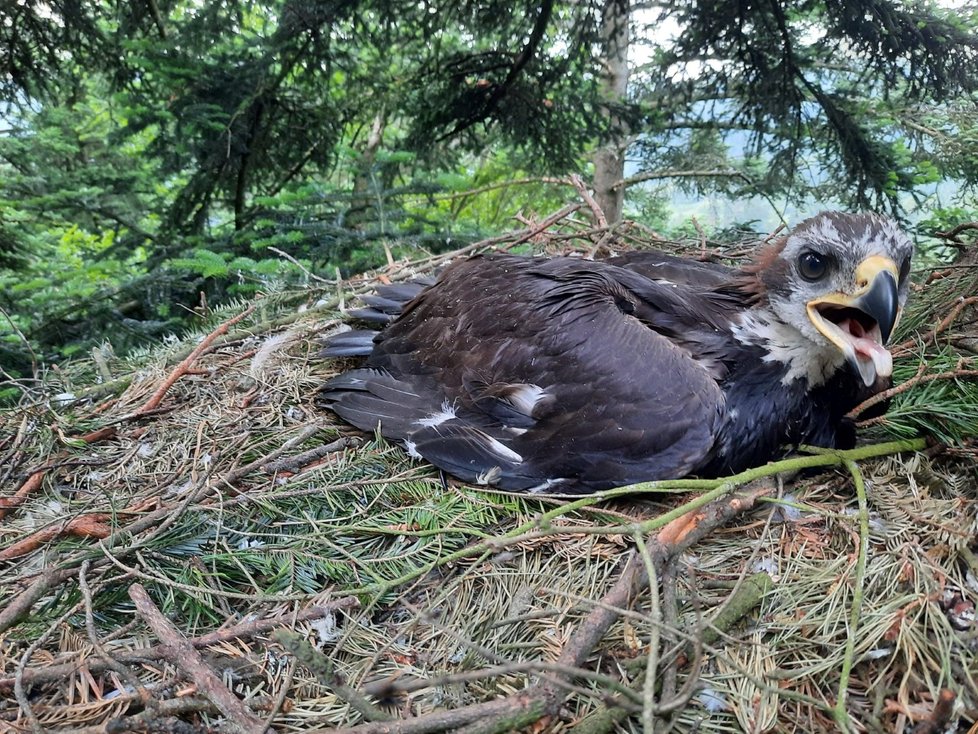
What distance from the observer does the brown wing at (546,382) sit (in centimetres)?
221

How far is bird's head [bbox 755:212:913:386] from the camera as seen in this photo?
2004 millimetres

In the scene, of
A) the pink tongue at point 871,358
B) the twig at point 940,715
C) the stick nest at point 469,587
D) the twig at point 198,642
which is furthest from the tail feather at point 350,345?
the twig at point 940,715

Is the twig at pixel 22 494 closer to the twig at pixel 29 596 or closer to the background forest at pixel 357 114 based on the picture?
the twig at pixel 29 596

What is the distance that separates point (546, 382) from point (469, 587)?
85cm

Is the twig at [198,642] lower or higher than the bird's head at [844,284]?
lower

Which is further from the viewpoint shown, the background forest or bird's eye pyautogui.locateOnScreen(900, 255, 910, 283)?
the background forest

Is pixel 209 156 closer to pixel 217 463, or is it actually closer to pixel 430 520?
pixel 217 463

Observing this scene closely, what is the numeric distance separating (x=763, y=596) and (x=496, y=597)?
78 centimetres

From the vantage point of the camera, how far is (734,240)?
447 cm

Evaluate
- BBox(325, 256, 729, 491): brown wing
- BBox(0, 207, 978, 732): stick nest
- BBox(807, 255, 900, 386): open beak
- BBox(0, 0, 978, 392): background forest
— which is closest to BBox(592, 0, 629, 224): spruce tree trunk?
BBox(0, 0, 978, 392): background forest

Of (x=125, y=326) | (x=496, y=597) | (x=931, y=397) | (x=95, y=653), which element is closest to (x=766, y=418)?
(x=931, y=397)

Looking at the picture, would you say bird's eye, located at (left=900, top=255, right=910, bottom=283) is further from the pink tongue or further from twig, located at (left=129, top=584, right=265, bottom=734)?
twig, located at (left=129, top=584, right=265, bottom=734)

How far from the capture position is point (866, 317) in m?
2.25

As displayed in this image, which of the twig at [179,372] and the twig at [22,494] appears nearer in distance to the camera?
the twig at [22,494]
